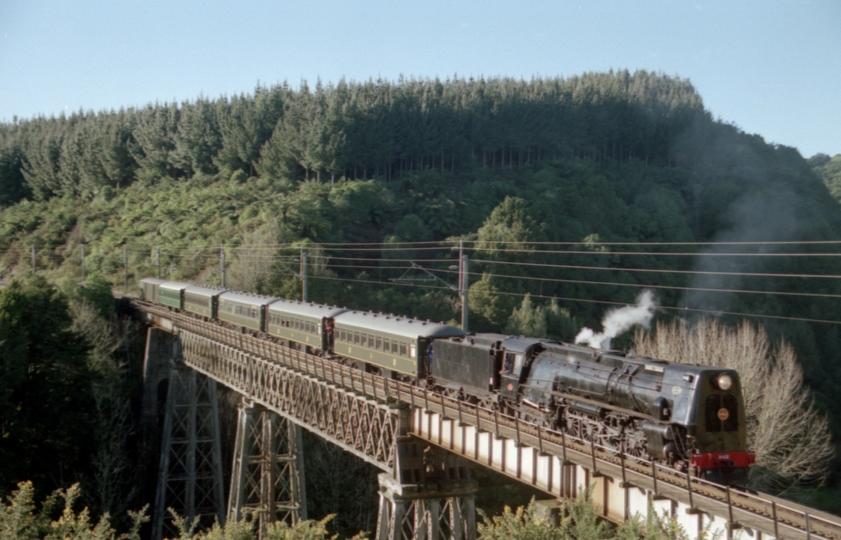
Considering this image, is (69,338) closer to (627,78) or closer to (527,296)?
(527,296)

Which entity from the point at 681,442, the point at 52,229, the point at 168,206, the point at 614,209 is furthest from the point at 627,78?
the point at 681,442

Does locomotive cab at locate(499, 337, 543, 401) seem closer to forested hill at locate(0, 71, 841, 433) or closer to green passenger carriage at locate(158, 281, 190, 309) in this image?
forested hill at locate(0, 71, 841, 433)

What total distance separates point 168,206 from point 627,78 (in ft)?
349

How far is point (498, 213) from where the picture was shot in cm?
7556

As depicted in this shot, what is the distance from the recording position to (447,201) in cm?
8494

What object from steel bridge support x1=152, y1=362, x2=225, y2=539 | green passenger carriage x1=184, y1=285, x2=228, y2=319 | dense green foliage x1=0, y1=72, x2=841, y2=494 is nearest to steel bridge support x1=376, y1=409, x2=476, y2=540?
steel bridge support x1=152, y1=362, x2=225, y2=539

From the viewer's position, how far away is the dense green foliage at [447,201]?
222 feet

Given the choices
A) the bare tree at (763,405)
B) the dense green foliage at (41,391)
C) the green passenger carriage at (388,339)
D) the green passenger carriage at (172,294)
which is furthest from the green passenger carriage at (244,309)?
the bare tree at (763,405)

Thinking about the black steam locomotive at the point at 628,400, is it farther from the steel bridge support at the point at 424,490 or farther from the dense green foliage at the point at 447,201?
the dense green foliage at the point at 447,201

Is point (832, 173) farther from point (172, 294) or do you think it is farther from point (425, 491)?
point (425, 491)

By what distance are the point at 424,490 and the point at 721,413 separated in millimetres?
9074

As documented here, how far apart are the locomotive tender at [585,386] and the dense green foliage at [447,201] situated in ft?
84.5

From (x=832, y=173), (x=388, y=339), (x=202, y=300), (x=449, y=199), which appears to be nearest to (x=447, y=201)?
(x=449, y=199)

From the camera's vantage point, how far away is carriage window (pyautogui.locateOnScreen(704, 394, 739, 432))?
16.1 meters
